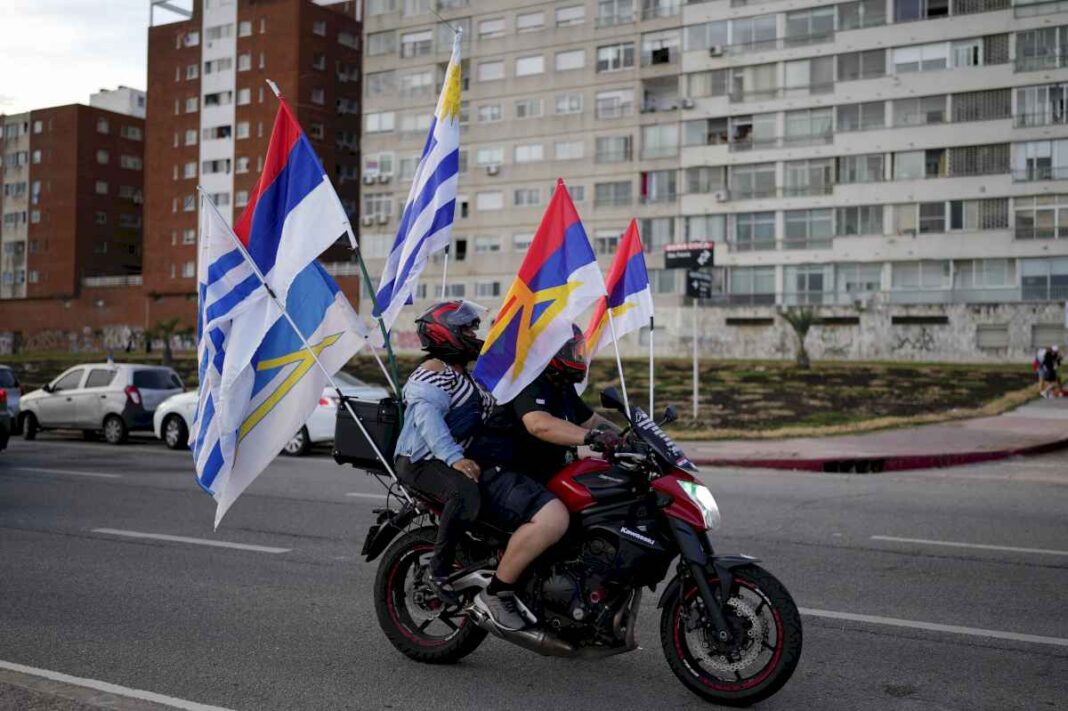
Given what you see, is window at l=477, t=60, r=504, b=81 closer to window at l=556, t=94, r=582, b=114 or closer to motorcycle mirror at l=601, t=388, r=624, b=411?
window at l=556, t=94, r=582, b=114

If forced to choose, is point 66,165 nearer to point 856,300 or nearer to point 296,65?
point 296,65

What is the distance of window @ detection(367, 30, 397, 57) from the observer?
7262 cm

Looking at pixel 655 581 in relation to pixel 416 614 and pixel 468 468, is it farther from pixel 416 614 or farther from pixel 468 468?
pixel 416 614

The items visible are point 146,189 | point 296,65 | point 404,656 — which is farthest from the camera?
point 146,189

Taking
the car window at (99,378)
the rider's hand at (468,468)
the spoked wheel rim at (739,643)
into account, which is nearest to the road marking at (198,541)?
the rider's hand at (468,468)

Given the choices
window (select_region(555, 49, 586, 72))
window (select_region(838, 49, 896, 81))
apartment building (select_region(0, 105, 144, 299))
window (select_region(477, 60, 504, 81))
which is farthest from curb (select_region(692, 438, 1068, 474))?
apartment building (select_region(0, 105, 144, 299))

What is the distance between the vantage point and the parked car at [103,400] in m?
21.8

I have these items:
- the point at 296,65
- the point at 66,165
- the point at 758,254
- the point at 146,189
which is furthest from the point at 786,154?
the point at 66,165

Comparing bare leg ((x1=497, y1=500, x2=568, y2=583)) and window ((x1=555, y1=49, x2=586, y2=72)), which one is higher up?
window ((x1=555, y1=49, x2=586, y2=72))

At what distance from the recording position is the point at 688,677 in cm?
501

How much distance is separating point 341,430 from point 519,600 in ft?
4.61

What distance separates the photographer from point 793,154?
59156 millimetres

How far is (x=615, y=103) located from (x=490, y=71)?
9158 mm

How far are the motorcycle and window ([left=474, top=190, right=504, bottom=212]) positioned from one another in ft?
208
